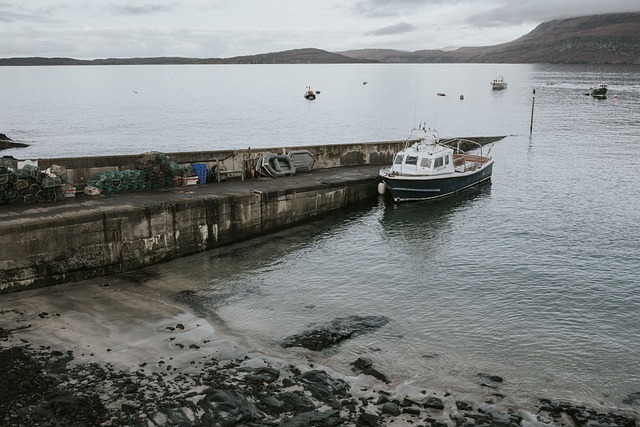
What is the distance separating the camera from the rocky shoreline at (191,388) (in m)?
10.4

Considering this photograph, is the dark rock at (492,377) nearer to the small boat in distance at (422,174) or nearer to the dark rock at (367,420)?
the dark rock at (367,420)

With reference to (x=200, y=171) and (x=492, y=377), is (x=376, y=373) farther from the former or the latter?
(x=200, y=171)

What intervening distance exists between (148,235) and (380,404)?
10.8m

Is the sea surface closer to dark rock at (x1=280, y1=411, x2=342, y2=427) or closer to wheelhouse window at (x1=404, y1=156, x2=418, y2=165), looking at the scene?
dark rock at (x1=280, y1=411, x2=342, y2=427)

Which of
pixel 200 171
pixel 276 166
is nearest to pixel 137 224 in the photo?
pixel 200 171

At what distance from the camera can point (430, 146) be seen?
97.5 ft

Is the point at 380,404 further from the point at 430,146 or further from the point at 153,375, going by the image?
the point at 430,146

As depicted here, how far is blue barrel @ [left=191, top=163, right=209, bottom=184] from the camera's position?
23.6m

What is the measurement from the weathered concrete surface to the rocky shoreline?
2.28 m

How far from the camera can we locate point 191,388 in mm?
11234

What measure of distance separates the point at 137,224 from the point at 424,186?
51.6 feet

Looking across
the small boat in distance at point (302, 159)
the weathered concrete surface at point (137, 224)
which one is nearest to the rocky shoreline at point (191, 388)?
the weathered concrete surface at point (137, 224)

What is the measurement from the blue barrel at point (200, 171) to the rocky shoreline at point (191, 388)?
1023 cm

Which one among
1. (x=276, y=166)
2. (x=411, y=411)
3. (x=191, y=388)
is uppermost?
(x=276, y=166)
